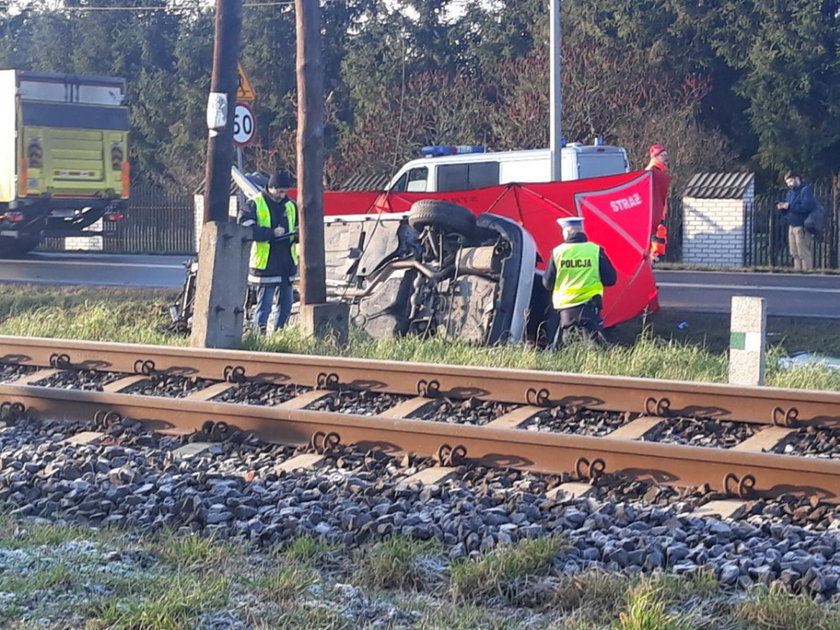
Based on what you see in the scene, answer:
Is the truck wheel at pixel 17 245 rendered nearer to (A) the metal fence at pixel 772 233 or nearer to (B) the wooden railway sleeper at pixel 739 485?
(A) the metal fence at pixel 772 233

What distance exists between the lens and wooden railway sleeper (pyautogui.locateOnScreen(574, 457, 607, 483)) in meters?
6.73

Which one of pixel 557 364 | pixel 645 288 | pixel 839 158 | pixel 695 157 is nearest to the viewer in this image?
pixel 557 364

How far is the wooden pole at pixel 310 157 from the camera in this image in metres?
12.5

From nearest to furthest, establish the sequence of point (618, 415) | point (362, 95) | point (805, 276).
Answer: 1. point (618, 415)
2. point (805, 276)
3. point (362, 95)

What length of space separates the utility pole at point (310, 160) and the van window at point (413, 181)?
24.1ft

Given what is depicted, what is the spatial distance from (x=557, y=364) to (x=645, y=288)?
4.27 meters

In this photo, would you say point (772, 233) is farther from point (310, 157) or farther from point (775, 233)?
point (310, 157)

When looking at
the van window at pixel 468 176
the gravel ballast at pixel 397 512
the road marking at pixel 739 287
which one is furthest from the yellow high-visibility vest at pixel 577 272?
the van window at pixel 468 176

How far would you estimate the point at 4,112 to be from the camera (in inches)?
994

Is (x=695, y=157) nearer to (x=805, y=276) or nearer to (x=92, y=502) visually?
(x=805, y=276)

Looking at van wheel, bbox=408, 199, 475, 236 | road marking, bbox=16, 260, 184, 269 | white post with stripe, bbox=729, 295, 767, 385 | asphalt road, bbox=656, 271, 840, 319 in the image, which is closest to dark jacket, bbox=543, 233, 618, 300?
van wheel, bbox=408, 199, 475, 236

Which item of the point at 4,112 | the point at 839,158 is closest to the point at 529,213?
the point at 4,112

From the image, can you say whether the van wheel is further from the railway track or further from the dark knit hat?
the railway track

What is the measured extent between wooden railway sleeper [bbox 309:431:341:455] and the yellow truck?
1921 cm
